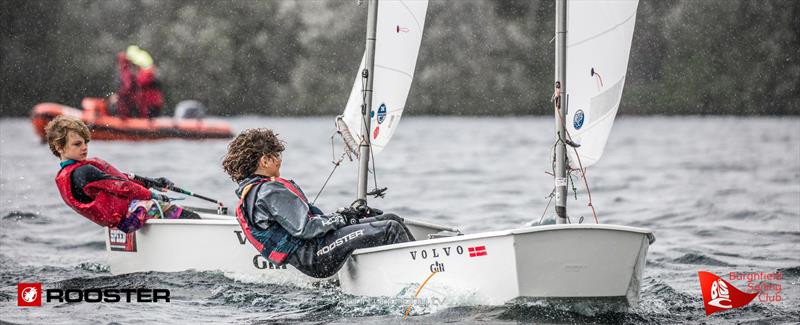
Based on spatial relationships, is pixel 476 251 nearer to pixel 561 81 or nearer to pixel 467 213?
pixel 561 81

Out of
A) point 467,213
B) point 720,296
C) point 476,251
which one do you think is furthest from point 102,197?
point 467,213

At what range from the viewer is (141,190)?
7020 millimetres

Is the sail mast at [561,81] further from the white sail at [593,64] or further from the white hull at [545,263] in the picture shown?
the white hull at [545,263]

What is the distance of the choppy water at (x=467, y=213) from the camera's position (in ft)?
19.7

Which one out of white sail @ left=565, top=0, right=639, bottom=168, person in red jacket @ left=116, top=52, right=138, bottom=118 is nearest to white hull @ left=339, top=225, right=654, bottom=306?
white sail @ left=565, top=0, right=639, bottom=168

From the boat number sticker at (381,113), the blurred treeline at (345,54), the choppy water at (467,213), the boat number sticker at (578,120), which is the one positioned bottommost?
the choppy water at (467,213)

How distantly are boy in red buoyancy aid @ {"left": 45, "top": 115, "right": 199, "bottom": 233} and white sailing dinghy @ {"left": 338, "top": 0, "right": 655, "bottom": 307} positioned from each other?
172cm

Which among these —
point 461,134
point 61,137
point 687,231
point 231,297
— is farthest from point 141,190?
point 461,134

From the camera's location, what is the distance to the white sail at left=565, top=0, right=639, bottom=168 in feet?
19.9

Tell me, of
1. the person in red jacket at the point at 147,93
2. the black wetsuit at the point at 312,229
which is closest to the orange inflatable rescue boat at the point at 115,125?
the person in red jacket at the point at 147,93

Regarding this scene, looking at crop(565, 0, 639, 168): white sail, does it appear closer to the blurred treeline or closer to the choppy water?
the choppy water

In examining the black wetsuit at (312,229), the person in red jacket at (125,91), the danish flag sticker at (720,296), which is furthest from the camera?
the person in red jacket at (125,91)

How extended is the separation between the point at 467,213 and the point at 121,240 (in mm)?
6398

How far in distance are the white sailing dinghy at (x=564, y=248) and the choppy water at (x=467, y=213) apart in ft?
0.42
